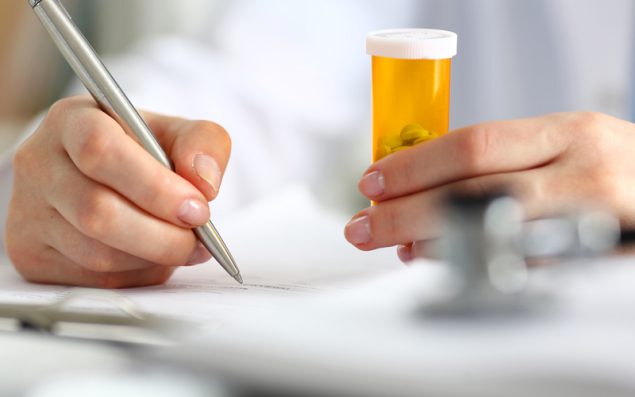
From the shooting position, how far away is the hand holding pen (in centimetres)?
57

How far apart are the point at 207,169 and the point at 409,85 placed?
0.15 meters

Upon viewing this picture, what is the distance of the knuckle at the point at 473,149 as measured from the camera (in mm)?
543

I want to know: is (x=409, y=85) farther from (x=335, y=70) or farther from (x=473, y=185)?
(x=335, y=70)

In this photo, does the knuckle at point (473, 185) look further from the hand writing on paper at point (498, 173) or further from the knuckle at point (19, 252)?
the knuckle at point (19, 252)

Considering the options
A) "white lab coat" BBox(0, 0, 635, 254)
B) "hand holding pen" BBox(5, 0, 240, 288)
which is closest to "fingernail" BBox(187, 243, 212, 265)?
"hand holding pen" BBox(5, 0, 240, 288)

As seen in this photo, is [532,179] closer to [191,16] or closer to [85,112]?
[85,112]

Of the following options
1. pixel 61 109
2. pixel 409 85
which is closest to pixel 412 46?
pixel 409 85

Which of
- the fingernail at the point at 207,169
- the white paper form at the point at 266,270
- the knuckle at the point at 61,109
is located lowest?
the white paper form at the point at 266,270

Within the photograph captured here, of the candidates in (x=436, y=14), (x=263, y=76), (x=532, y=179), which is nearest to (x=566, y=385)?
(x=532, y=179)

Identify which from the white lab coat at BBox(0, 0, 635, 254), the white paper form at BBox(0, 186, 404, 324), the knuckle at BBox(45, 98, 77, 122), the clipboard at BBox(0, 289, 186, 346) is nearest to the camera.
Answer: the clipboard at BBox(0, 289, 186, 346)

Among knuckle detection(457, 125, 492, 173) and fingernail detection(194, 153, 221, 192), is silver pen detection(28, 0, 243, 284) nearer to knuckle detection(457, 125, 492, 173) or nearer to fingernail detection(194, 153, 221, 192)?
fingernail detection(194, 153, 221, 192)

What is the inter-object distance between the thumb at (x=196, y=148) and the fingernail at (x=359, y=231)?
10 cm

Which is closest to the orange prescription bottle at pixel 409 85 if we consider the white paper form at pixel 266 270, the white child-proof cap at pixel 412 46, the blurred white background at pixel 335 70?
the white child-proof cap at pixel 412 46

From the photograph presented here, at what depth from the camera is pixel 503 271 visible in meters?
0.30
